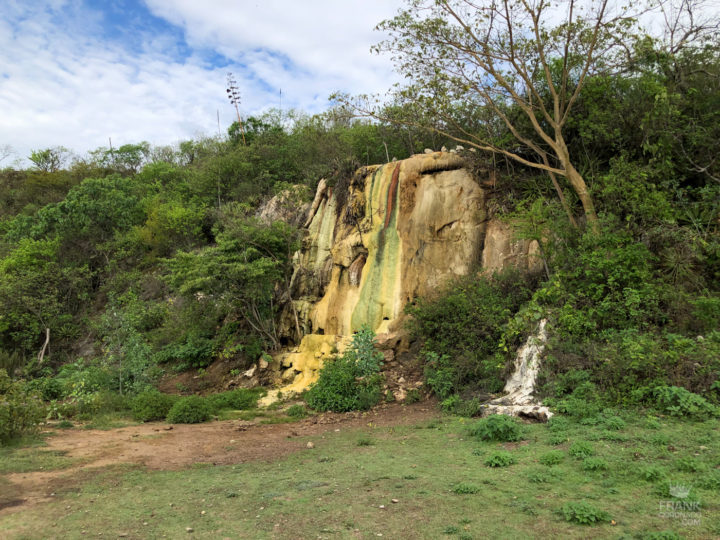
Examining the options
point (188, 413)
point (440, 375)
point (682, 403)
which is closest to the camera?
point (682, 403)

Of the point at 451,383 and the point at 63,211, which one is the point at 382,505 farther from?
the point at 63,211

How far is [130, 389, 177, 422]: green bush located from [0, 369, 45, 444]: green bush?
2286 millimetres

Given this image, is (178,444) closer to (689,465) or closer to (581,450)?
(581,450)

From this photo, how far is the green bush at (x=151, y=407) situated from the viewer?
10219 mm

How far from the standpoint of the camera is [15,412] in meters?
7.59

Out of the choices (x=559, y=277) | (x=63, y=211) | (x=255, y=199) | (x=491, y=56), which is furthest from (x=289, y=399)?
(x=63, y=211)

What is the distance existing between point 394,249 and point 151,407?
735 cm

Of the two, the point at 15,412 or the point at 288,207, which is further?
the point at 288,207

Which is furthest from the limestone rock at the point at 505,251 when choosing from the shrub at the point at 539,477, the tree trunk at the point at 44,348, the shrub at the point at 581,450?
the tree trunk at the point at 44,348

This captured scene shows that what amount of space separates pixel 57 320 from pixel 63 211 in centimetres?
663

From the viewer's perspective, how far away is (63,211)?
24.2m

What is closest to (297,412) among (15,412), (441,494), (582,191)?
(15,412)

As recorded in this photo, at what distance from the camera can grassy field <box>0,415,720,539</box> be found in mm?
3805

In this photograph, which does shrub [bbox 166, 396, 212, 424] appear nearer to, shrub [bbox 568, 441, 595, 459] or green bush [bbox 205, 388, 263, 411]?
green bush [bbox 205, 388, 263, 411]
